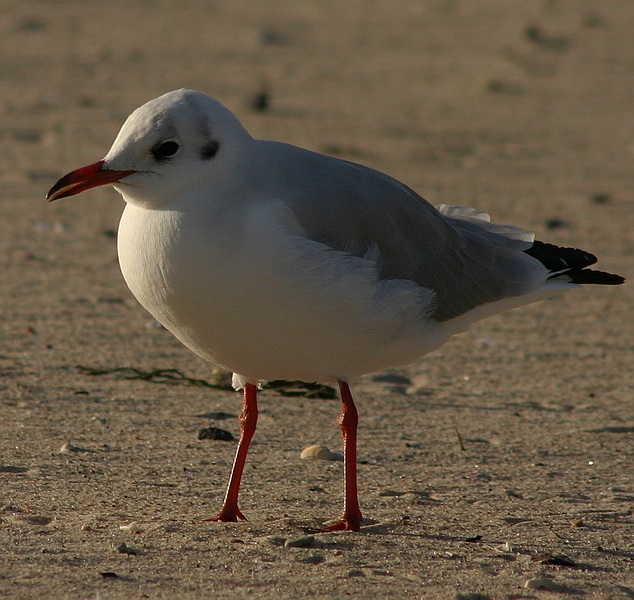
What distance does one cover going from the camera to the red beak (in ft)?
15.4

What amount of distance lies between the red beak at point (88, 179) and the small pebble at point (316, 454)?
170 centimetres

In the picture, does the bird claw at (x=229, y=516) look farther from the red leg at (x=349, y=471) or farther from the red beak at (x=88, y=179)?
the red beak at (x=88, y=179)

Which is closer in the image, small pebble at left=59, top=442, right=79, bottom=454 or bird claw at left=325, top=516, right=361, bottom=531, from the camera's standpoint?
bird claw at left=325, top=516, right=361, bottom=531

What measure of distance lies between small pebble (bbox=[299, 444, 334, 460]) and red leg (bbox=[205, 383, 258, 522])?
1.44 feet

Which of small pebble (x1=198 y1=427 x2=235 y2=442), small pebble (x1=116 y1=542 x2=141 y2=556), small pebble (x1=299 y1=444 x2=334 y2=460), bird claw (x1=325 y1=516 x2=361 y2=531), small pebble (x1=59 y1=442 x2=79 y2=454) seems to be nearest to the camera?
small pebble (x1=116 y1=542 x2=141 y2=556)

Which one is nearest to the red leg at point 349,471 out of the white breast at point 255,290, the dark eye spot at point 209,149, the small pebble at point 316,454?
the white breast at point 255,290

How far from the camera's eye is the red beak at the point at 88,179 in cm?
470

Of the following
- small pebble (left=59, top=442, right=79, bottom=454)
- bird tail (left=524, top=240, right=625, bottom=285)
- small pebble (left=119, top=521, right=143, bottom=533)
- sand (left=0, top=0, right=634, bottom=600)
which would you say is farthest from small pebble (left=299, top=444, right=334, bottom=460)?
bird tail (left=524, top=240, right=625, bottom=285)

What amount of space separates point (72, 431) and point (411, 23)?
41.3ft

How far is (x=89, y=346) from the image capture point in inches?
279

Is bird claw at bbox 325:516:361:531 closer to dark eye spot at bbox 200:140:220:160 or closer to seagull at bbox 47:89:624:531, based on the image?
seagull at bbox 47:89:624:531

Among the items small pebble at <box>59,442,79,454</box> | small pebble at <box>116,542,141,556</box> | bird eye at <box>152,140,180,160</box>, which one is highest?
bird eye at <box>152,140,180,160</box>

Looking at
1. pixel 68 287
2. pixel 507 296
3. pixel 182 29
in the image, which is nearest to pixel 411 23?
pixel 182 29

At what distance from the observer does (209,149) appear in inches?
188
